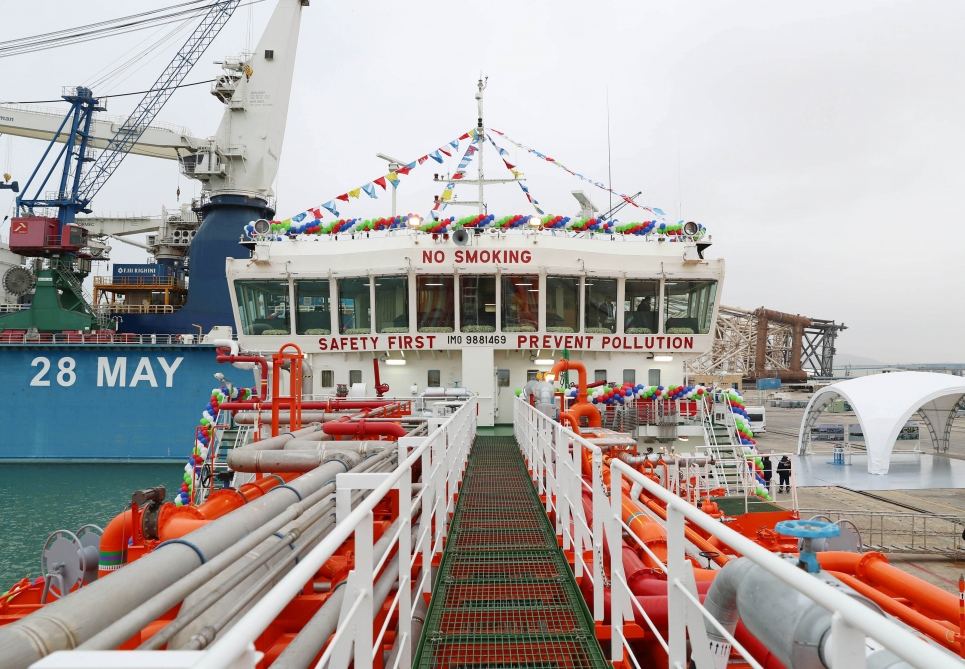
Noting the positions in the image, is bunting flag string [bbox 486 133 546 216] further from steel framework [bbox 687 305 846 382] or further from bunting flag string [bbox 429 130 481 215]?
steel framework [bbox 687 305 846 382]

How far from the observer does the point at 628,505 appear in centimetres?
641

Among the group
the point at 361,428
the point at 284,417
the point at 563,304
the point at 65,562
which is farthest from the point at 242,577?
the point at 563,304

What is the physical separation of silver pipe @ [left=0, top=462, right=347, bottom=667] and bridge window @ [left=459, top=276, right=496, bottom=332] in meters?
13.5

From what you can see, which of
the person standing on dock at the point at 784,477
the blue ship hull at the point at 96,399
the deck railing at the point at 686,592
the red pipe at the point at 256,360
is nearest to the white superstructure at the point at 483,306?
the person standing on dock at the point at 784,477

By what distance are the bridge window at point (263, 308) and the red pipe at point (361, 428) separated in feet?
32.9

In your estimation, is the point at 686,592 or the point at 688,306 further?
the point at 688,306

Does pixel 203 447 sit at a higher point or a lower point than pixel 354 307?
lower

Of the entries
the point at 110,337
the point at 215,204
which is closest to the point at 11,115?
the point at 215,204

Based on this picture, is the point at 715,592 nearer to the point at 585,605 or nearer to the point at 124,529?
the point at 585,605

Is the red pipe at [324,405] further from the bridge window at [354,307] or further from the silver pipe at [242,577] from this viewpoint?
the silver pipe at [242,577]

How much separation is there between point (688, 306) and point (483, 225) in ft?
20.8

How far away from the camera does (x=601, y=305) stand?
1742 centimetres

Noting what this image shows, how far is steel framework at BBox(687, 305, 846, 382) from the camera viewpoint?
7644 centimetres

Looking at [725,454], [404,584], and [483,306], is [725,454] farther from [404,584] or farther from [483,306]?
[404,584]
